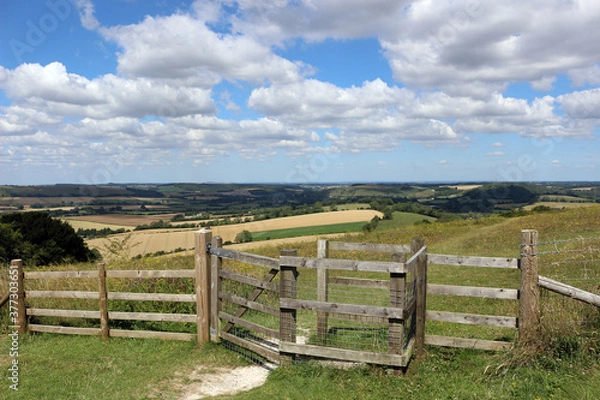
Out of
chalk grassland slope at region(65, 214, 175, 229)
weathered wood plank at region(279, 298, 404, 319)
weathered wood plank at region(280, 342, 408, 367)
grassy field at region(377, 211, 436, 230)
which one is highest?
weathered wood plank at region(279, 298, 404, 319)

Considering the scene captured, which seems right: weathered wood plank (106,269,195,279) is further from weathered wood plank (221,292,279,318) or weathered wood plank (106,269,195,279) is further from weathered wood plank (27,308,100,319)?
weathered wood plank (27,308,100,319)

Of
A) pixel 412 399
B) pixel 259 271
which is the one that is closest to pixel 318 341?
pixel 412 399

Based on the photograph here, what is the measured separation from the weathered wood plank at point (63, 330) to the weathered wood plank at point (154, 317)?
584 millimetres

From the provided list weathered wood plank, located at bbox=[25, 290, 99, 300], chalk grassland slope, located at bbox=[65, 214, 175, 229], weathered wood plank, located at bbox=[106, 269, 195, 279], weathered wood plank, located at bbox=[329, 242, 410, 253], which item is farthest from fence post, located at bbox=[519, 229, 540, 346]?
chalk grassland slope, located at bbox=[65, 214, 175, 229]

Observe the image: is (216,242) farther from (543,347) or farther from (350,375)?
(543,347)

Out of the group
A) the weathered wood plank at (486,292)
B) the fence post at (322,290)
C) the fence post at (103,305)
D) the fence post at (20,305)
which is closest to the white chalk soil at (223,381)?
the fence post at (322,290)

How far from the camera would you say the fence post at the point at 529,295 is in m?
5.86

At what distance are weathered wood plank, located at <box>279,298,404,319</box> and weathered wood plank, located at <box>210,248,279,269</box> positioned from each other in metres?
0.64

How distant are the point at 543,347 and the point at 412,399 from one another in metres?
2.03

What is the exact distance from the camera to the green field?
1507 inches

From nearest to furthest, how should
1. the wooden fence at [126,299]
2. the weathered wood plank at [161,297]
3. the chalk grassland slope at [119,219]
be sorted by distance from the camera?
the wooden fence at [126,299], the weathered wood plank at [161,297], the chalk grassland slope at [119,219]

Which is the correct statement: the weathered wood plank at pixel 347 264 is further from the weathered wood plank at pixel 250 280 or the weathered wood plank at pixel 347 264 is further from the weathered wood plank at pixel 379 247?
the weathered wood plank at pixel 379 247

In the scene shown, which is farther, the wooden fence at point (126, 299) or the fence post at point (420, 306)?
the wooden fence at point (126, 299)

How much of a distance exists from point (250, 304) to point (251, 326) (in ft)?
1.18
